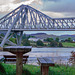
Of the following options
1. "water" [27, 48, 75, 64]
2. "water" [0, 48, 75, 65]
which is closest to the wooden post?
"water" [27, 48, 75, 64]

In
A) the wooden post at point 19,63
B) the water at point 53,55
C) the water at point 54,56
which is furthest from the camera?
the water at point 53,55

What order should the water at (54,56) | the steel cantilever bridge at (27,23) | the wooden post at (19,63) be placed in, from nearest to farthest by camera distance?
the wooden post at (19,63)
the water at (54,56)
the steel cantilever bridge at (27,23)

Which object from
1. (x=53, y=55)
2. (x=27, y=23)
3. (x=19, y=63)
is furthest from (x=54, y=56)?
(x=27, y=23)

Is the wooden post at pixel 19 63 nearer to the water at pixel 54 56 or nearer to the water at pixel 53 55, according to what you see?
the water at pixel 54 56

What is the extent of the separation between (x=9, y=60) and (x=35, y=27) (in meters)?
34.1

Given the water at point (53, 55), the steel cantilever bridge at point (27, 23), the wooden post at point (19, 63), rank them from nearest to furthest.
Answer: the wooden post at point (19, 63)
the water at point (53, 55)
the steel cantilever bridge at point (27, 23)

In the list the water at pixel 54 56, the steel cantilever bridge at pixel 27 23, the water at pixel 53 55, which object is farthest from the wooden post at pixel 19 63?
the steel cantilever bridge at pixel 27 23

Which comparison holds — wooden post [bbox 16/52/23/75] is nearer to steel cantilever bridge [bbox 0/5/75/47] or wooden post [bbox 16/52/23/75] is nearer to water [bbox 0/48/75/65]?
water [bbox 0/48/75/65]

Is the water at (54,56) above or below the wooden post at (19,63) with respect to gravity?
below

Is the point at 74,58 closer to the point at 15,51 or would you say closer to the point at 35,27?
the point at 15,51

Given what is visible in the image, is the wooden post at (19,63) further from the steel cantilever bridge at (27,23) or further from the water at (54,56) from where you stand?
the steel cantilever bridge at (27,23)

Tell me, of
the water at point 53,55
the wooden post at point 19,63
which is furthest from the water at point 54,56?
the wooden post at point 19,63

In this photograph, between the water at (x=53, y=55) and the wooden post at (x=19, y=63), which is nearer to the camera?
the wooden post at (x=19, y=63)

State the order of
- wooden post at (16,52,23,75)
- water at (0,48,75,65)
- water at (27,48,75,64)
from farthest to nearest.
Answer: water at (0,48,75,65) < water at (27,48,75,64) < wooden post at (16,52,23,75)
